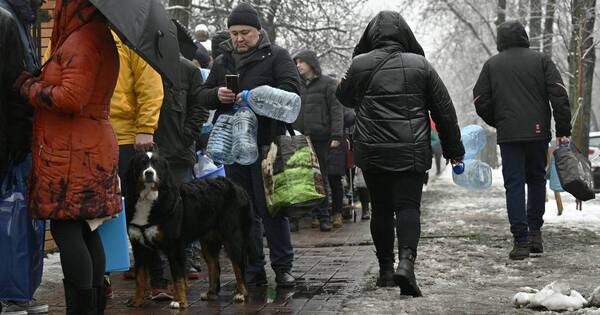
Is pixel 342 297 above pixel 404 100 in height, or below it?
below

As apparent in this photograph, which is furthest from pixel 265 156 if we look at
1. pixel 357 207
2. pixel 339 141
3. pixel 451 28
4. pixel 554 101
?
pixel 451 28

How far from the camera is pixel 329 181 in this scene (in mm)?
12797

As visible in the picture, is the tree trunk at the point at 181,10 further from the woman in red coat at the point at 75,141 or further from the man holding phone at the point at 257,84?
the woman in red coat at the point at 75,141

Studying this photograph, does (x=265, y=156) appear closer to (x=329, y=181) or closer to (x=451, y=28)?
(x=329, y=181)

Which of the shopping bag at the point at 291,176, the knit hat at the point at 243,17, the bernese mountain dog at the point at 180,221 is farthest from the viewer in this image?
the knit hat at the point at 243,17

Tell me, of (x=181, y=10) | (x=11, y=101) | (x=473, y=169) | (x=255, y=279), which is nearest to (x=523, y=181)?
(x=255, y=279)

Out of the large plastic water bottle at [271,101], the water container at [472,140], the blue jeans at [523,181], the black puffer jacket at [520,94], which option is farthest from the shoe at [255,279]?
the water container at [472,140]

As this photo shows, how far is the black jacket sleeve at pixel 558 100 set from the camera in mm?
8648

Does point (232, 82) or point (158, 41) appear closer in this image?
point (158, 41)

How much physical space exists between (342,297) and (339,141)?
5.80m

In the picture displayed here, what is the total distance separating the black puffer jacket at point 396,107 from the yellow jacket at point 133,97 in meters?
1.41

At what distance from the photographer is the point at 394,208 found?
22.1 feet

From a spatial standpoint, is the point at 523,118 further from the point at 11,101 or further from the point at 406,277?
the point at 11,101

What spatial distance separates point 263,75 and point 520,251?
3044 millimetres
